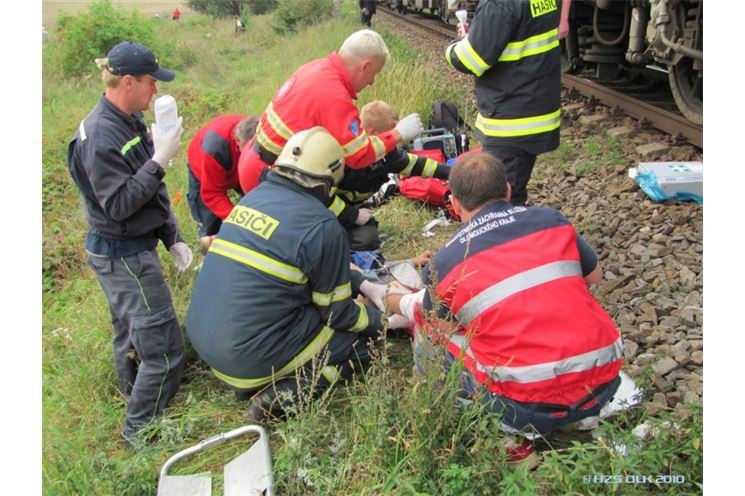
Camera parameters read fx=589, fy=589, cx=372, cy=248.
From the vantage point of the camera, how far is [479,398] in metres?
2.09

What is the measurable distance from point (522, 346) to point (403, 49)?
32.5 feet

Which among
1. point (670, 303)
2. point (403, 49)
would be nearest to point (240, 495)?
point (670, 303)

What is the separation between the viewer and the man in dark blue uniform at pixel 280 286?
2.48 meters

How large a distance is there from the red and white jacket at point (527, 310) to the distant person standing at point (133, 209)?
1.46 m

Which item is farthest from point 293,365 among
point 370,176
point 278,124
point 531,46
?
point 531,46

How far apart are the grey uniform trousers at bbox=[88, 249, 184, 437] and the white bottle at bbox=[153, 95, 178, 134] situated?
628 mm

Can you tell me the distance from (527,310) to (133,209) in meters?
1.80

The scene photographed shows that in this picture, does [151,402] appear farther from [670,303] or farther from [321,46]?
[321,46]

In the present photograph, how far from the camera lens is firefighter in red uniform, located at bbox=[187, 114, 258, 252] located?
398 cm

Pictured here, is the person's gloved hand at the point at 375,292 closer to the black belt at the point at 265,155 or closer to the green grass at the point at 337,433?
the green grass at the point at 337,433

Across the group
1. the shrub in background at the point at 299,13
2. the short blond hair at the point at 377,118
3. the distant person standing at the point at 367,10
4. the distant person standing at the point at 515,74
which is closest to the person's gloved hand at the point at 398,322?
the distant person standing at the point at 515,74

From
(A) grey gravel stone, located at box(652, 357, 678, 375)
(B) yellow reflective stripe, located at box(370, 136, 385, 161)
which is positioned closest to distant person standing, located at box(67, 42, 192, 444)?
(B) yellow reflective stripe, located at box(370, 136, 385, 161)

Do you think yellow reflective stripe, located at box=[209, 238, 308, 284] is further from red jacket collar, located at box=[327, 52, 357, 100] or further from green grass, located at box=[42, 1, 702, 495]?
red jacket collar, located at box=[327, 52, 357, 100]

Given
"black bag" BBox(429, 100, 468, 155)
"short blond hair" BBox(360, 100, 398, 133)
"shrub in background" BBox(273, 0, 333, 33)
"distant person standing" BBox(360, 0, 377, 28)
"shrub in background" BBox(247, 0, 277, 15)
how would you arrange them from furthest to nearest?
"shrub in background" BBox(247, 0, 277, 15), "shrub in background" BBox(273, 0, 333, 33), "distant person standing" BBox(360, 0, 377, 28), "black bag" BBox(429, 100, 468, 155), "short blond hair" BBox(360, 100, 398, 133)
